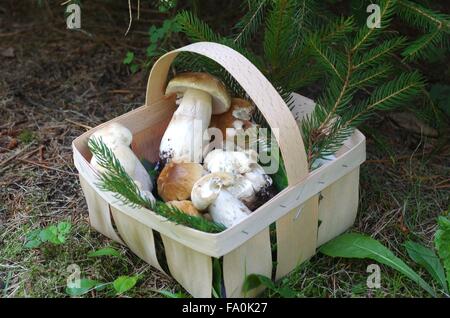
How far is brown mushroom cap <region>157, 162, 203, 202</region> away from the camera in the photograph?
1.28 meters

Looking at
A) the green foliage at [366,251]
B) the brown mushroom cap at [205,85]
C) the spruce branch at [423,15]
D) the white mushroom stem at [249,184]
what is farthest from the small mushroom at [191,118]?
the spruce branch at [423,15]

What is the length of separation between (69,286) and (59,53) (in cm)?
118

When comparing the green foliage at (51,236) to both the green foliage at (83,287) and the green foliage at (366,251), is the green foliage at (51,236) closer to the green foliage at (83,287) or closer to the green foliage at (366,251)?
the green foliage at (83,287)

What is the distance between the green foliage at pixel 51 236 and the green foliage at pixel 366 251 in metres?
0.60

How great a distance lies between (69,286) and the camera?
128cm

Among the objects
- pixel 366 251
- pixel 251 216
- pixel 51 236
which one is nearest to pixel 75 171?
pixel 51 236

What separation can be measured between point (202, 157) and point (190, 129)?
0.24 ft

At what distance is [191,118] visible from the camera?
1.40m

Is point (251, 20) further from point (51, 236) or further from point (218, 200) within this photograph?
point (51, 236)

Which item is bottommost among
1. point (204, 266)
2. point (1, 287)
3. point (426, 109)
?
point (1, 287)

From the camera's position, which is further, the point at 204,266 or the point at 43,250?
the point at 43,250

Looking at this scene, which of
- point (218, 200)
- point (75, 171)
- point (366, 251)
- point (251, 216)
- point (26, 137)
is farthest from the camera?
point (26, 137)
